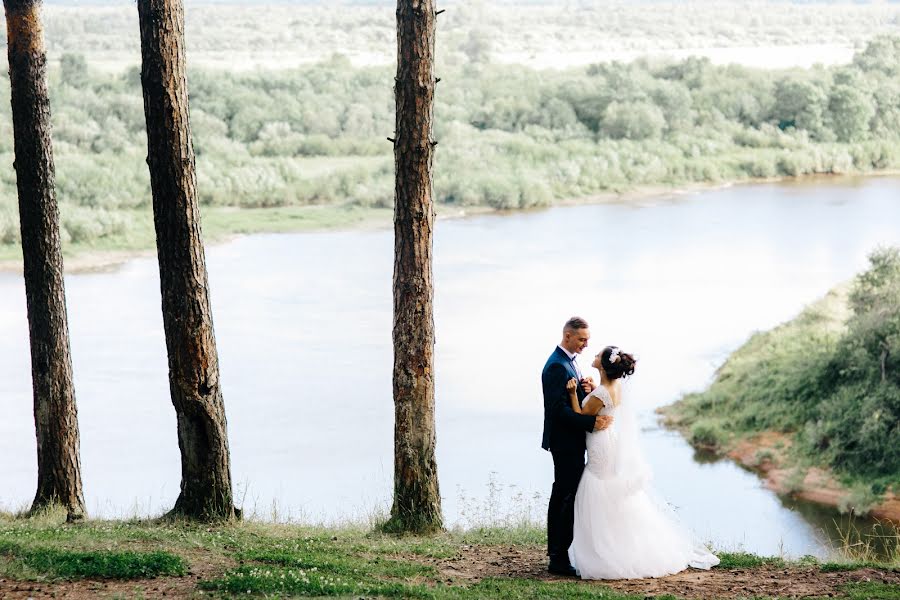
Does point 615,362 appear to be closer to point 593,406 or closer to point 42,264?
point 593,406

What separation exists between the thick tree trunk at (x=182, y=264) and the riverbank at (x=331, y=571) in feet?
1.85

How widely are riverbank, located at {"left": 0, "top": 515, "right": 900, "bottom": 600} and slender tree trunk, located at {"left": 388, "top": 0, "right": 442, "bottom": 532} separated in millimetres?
777

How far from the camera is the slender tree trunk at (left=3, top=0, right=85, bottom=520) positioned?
10.0 metres

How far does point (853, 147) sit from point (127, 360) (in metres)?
37.0

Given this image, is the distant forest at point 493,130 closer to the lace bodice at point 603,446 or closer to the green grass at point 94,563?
the green grass at point 94,563

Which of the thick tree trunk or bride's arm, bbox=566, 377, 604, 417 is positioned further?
the thick tree trunk

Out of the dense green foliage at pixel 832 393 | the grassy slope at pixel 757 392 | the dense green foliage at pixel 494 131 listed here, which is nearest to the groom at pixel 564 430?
the dense green foliage at pixel 832 393

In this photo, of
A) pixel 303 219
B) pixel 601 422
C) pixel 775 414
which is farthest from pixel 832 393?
pixel 303 219

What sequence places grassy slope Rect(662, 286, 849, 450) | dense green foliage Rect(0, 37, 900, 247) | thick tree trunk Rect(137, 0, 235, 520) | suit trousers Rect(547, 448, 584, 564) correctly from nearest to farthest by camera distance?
suit trousers Rect(547, 448, 584, 564), thick tree trunk Rect(137, 0, 235, 520), grassy slope Rect(662, 286, 849, 450), dense green foliage Rect(0, 37, 900, 247)

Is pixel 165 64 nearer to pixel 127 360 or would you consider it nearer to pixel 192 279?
pixel 192 279

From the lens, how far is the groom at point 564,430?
714cm

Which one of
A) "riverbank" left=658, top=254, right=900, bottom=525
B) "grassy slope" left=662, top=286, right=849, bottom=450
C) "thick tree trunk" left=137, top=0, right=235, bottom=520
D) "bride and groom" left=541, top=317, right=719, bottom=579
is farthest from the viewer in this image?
"grassy slope" left=662, top=286, right=849, bottom=450

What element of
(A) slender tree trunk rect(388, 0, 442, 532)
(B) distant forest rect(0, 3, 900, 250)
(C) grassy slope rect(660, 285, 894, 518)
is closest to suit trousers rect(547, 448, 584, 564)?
(A) slender tree trunk rect(388, 0, 442, 532)

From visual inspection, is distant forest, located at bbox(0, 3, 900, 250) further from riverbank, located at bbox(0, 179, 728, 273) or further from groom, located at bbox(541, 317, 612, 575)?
groom, located at bbox(541, 317, 612, 575)
